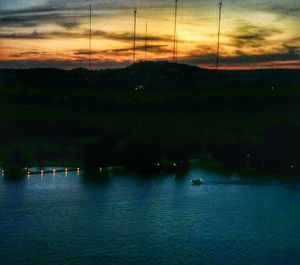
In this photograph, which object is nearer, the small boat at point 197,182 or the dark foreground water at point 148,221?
the dark foreground water at point 148,221

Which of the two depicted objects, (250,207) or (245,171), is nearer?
(250,207)

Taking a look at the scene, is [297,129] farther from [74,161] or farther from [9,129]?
[9,129]

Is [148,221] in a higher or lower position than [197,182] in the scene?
lower

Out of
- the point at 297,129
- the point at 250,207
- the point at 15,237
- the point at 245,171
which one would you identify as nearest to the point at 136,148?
the point at 245,171

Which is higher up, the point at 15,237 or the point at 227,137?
the point at 227,137

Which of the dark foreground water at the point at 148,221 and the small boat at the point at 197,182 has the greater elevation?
the small boat at the point at 197,182

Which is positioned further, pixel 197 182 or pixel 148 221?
pixel 197 182

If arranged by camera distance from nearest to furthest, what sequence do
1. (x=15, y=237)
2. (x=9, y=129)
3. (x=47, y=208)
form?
(x=15, y=237), (x=47, y=208), (x=9, y=129)

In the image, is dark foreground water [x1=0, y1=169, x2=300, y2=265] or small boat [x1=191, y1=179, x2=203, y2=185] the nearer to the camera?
dark foreground water [x1=0, y1=169, x2=300, y2=265]
